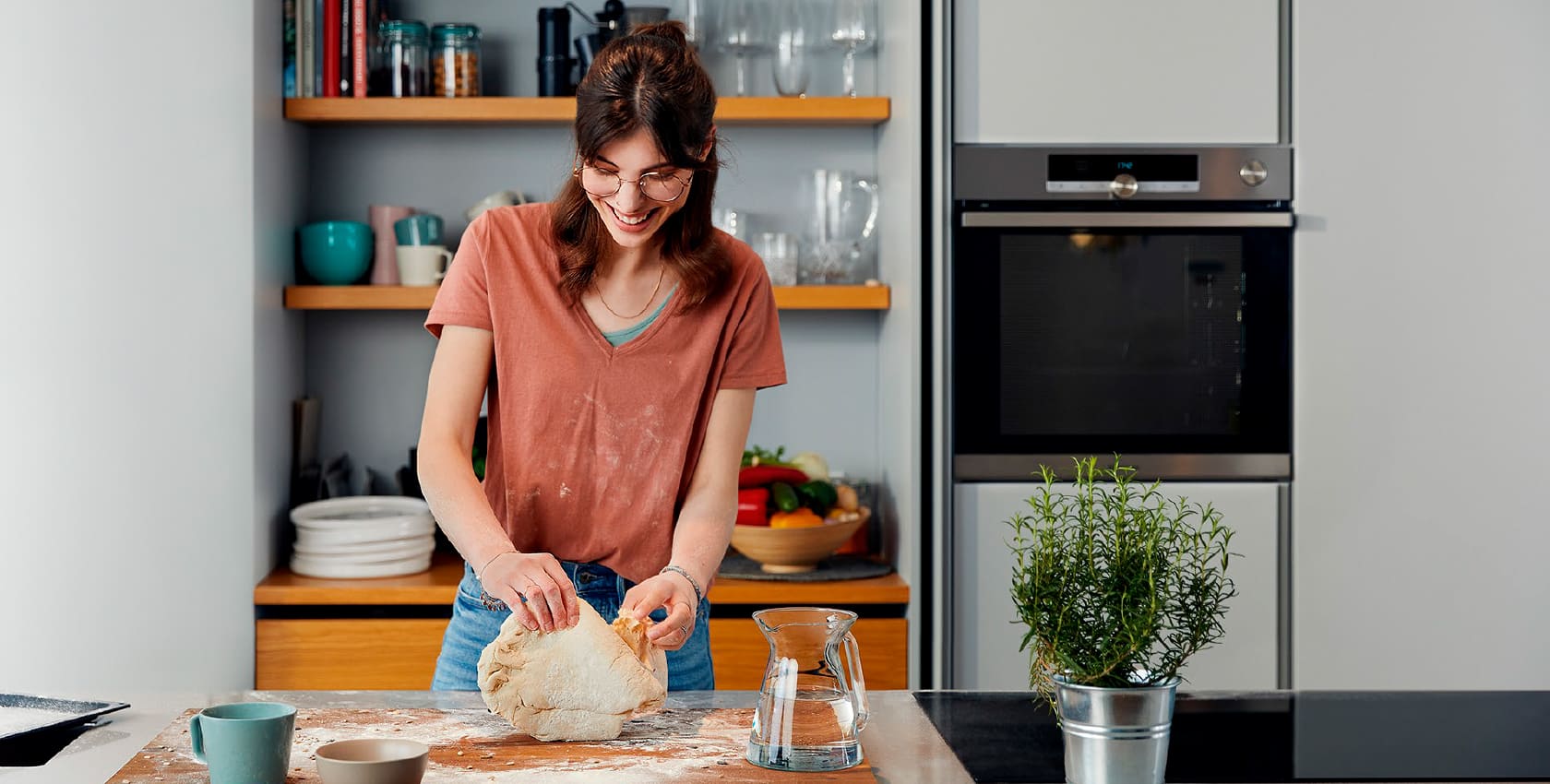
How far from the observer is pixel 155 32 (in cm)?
252

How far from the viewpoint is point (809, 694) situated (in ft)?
3.62

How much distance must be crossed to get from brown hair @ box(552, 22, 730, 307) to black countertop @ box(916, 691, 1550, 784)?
1.94ft

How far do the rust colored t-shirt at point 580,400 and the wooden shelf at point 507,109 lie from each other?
1.19 metres

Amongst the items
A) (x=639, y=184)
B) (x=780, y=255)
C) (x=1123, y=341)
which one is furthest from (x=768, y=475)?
(x=639, y=184)

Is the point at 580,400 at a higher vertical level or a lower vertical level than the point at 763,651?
higher

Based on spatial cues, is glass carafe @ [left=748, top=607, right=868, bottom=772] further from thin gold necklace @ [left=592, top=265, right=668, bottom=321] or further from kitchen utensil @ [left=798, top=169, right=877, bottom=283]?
kitchen utensil @ [left=798, top=169, right=877, bottom=283]

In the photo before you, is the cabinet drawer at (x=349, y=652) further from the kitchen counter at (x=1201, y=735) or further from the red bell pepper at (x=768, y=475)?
the kitchen counter at (x=1201, y=735)

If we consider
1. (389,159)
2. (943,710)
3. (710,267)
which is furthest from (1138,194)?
(389,159)

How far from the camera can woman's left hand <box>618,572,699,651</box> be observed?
1.34m

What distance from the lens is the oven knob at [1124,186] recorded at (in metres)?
2.51

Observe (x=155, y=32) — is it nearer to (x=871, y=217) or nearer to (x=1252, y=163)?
(x=871, y=217)

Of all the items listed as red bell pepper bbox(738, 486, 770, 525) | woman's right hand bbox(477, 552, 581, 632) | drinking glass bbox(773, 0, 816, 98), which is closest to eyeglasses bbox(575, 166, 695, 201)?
woman's right hand bbox(477, 552, 581, 632)

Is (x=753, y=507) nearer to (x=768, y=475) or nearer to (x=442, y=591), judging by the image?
(x=768, y=475)

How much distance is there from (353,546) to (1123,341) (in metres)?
1.52
